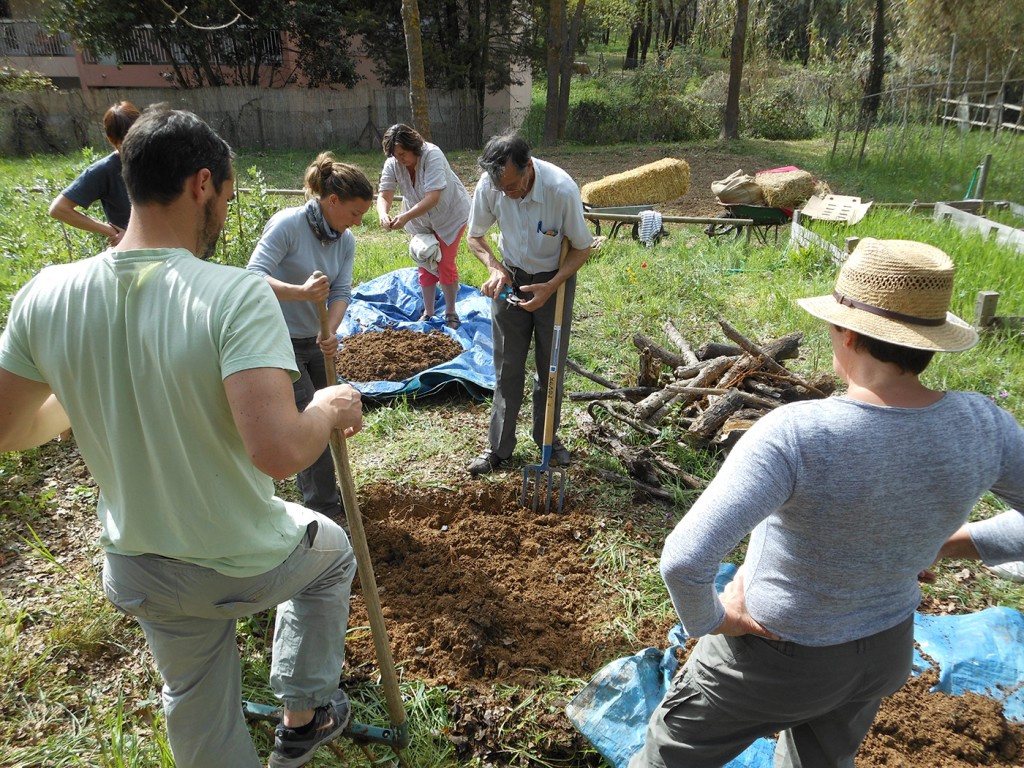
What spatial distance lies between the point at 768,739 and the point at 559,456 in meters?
2.03

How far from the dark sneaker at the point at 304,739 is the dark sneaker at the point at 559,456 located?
223 cm

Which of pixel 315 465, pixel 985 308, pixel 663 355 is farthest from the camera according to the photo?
pixel 985 308

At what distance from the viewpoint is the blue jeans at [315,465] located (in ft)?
11.1

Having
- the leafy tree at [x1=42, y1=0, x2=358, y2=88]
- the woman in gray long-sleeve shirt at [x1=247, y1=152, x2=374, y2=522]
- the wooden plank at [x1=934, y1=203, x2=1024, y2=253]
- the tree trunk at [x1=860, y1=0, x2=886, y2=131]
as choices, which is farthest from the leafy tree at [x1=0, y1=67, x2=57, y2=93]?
the tree trunk at [x1=860, y1=0, x2=886, y2=131]

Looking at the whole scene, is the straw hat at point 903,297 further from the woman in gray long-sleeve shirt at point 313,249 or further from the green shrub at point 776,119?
the green shrub at point 776,119

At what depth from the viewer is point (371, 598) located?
2.23m

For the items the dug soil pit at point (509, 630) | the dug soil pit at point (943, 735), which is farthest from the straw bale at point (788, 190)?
the dug soil pit at point (943, 735)

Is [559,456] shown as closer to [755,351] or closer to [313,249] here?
[755,351]

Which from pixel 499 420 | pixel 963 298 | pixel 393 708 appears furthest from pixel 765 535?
pixel 963 298

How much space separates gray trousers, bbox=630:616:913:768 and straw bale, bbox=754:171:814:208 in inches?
362

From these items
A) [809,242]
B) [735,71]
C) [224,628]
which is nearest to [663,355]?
[224,628]

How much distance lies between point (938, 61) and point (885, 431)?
67.5ft

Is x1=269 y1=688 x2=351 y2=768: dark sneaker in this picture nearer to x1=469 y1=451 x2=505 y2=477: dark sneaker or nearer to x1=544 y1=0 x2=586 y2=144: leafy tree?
x1=469 y1=451 x2=505 y2=477: dark sneaker

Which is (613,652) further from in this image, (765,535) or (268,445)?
(268,445)
